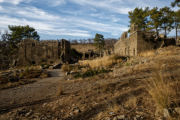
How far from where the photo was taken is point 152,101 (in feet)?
6.55

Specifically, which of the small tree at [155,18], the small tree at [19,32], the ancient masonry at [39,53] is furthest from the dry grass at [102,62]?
the small tree at [19,32]

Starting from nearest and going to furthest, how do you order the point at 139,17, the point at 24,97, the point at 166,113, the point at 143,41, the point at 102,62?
the point at 166,113 → the point at 24,97 → the point at 102,62 → the point at 143,41 → the point at 139,17

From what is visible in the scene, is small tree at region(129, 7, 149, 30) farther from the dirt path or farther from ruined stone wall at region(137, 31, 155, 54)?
the dirt path

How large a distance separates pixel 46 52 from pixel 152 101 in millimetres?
15963

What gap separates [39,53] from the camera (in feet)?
52.6

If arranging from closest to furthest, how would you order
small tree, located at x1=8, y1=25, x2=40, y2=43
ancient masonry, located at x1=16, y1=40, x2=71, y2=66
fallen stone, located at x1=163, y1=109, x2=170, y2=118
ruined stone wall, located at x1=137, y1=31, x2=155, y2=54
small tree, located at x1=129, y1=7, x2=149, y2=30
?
fallen stone, located at x1=163, y1=109, x2=170, y2=118, ruined stone wall, located at x1=137, y1=31, x2=155, y2=54, ancient masonry, located at x1=16, y1=40, x2=71, y2=66, small tree, located at x1=129, y1=7, x2=149, y2=30, small tree, located at x1=8, y1=25, x2=40, y2=43

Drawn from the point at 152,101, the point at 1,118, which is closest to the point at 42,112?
the point at 1,118

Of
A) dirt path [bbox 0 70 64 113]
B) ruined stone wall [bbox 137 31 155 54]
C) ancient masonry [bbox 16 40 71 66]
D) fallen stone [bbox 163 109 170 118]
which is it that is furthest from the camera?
ancient masonry [bbox 16 40 71 66]

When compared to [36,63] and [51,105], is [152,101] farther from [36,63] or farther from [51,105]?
[36,63]

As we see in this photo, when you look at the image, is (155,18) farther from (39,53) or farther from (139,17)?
(39,53)

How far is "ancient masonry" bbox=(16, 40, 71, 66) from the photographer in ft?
52.2

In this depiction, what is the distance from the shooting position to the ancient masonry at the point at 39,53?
1591cm

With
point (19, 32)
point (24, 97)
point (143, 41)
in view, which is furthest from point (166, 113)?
point (19, 32)

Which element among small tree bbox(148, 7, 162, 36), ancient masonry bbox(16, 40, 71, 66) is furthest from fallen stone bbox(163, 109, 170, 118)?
small tree bbox(148, 7, 162, 36)
